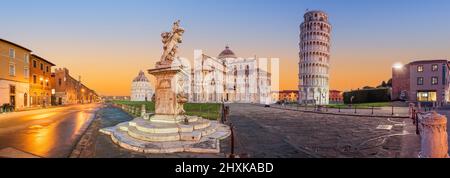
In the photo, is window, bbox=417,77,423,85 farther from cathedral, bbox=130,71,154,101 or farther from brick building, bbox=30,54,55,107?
cathedral, bbox=130,71,154,101

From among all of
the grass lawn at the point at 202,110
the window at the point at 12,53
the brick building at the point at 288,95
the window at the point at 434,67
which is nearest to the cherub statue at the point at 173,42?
the grass lawn at the point at 202,110

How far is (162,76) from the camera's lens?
12352 millimetres

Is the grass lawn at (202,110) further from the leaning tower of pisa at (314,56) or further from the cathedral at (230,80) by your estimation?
the leaning tower of pisa at (314,56)

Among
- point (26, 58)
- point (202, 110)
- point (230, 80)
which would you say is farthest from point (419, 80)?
point (26, 58)

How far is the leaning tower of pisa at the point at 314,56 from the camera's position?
85.7 m

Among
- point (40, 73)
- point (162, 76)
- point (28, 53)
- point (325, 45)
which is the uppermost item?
point (325, 45)

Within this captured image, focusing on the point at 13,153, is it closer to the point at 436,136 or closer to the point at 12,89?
the point at 436,136

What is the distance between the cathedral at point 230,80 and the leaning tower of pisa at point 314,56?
57.2 ft

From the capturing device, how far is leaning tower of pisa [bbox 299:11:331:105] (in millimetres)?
85688
